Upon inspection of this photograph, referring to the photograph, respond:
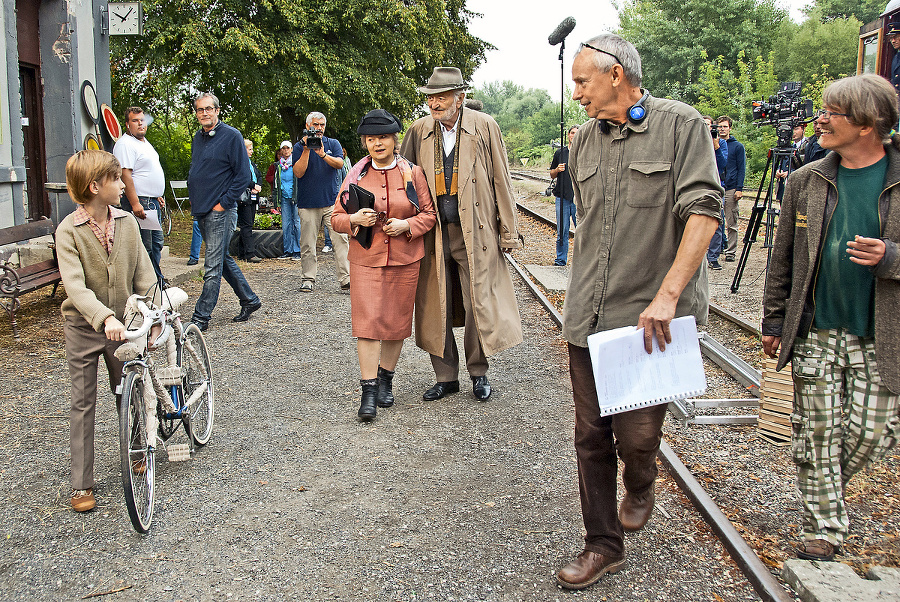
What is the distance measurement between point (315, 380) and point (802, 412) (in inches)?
166

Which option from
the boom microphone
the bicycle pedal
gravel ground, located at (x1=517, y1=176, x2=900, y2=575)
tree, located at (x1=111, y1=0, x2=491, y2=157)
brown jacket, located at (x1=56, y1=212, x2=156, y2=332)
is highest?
tree, located at (x1=111, y1=0, x2=491, y2=157)

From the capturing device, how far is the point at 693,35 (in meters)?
55.2

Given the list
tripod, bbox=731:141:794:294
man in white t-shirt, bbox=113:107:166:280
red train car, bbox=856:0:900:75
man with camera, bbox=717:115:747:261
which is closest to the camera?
tripod, bbox=731:141:794:294

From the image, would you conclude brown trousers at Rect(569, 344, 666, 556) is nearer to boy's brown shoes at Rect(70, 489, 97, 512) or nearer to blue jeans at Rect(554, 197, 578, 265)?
boy's brown shoes at Rect(70, 489, 97, 512)

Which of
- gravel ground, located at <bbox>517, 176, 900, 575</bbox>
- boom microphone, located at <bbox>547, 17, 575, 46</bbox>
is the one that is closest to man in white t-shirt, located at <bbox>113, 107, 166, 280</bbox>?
boom microphone, located at <bbox>547, 17, 575, 46</bbox>

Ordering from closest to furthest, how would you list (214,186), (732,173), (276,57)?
(214,186), (732,173), (276,57)

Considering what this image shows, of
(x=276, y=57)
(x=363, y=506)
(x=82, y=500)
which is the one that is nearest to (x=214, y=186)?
(x=82, y=500)

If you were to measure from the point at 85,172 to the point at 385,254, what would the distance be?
2.15 meters

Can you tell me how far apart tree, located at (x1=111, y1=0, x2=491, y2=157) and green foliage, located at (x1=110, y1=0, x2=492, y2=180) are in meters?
0.03

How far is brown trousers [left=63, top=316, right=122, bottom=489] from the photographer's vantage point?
412 centimetres

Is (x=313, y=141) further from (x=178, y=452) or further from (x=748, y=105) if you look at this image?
(x=748, y=105)

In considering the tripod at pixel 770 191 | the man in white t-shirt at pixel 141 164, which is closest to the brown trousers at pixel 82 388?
the man in white t-shirt at pixel 141 164

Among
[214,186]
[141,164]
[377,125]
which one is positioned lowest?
[214,186]

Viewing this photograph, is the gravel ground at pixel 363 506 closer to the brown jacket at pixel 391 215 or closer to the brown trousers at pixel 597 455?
the brown trousers at pixel 597 455
